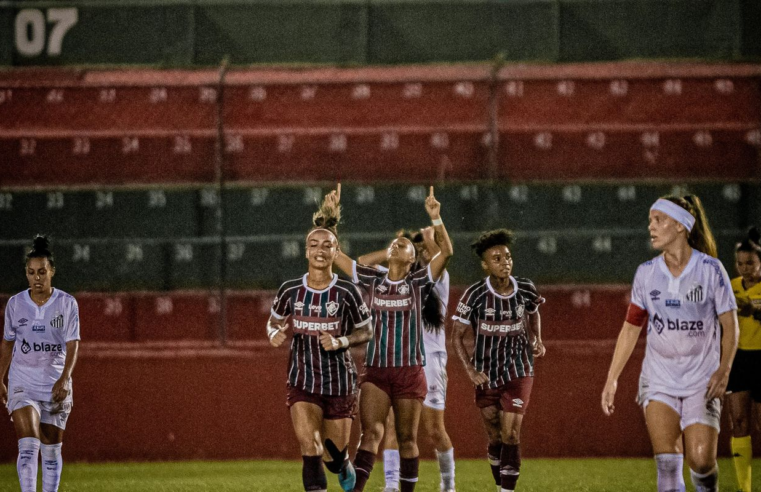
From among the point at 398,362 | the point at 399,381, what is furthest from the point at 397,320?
the point at 399,381

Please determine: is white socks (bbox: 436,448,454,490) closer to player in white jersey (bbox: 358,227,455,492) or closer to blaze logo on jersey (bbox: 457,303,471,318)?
player in white jersey (bbox: 358,227,455,492)

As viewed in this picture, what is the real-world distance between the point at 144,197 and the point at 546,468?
4.24m

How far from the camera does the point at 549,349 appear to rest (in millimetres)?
10602

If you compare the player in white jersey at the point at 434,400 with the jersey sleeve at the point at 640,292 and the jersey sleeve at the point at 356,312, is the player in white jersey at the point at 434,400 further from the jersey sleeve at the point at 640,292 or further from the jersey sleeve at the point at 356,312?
the jersey sleeve at the point at 640,292

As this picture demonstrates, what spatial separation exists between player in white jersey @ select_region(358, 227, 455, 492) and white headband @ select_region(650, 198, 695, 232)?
8.18 feet

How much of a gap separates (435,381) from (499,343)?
2.02 feet

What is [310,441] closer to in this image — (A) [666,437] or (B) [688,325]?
(A) [666,437]

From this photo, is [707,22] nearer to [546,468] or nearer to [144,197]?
[546,468]

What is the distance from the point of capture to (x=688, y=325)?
5750 millimetres

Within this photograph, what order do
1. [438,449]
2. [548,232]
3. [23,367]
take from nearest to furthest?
[23,367]
[438,449]
[548,232]

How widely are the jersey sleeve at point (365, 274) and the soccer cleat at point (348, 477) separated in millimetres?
1267

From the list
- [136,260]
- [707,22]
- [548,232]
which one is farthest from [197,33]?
[707,22]

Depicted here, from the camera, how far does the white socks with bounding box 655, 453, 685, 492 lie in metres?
5.73

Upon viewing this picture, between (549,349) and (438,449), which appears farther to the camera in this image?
(549,349)
